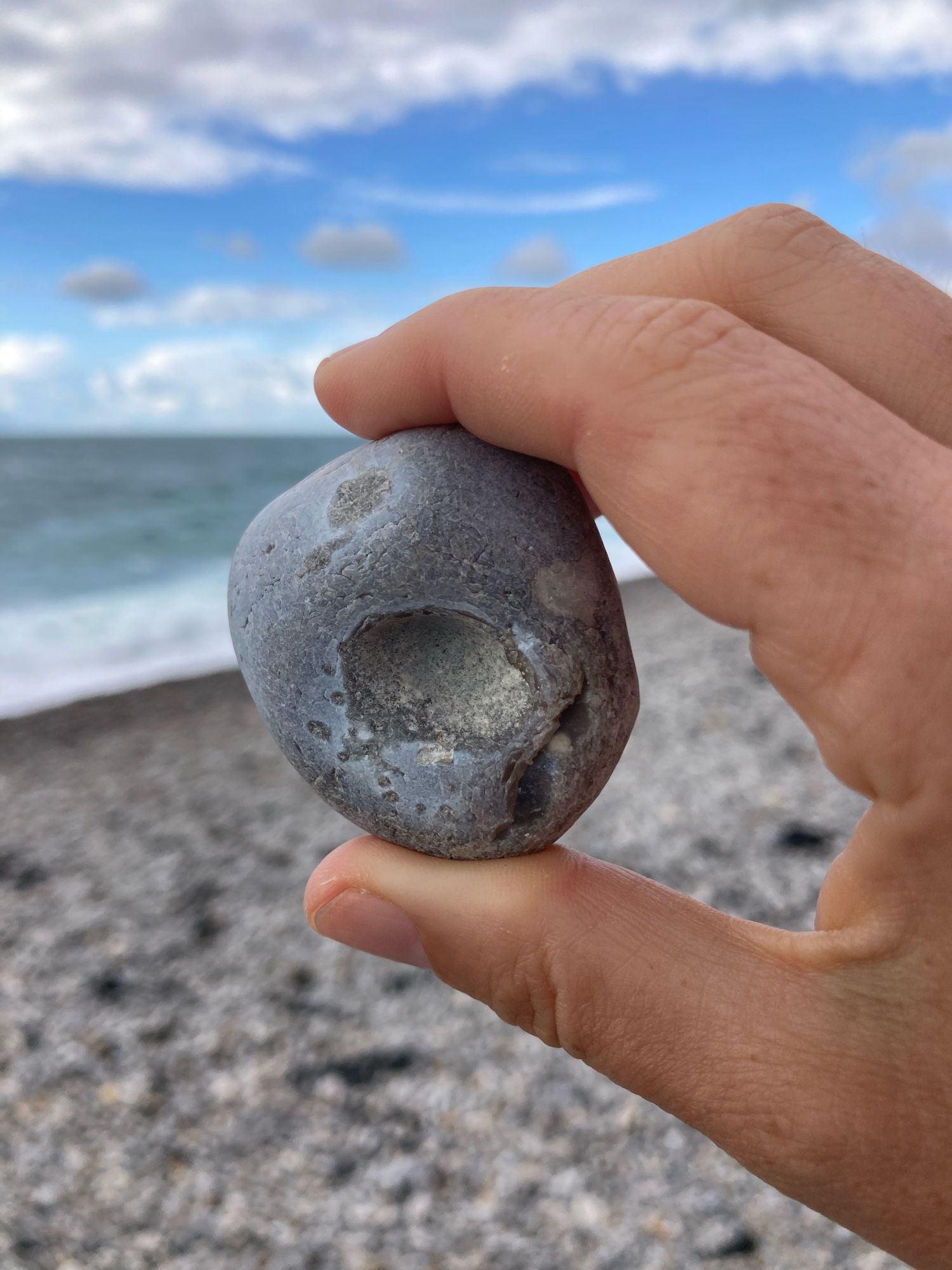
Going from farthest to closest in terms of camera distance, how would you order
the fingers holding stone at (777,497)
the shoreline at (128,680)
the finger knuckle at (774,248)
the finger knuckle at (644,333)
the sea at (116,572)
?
1. the sea at (116,572)
2. the shoreline at (128,680)
3. the finger knuckle at (774,248)
4. the finger knuckle at (644,333)
5. the fingers holding stone at (777,497)

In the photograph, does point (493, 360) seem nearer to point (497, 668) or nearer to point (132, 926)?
point (497, 668)

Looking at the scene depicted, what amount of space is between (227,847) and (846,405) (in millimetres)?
3733

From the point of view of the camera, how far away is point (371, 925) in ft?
5.18

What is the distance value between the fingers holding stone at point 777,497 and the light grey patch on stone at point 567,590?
0.23 metres

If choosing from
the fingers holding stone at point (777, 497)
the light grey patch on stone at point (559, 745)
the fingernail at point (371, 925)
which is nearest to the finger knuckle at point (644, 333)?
the fingers holding stone at point (777, 497)

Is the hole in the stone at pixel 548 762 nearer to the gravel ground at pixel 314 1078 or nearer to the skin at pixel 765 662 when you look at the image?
the skin at pixel 765 662

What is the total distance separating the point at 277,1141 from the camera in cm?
279

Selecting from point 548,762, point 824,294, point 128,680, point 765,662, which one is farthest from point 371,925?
point 128,680

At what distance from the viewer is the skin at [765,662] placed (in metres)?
1.12

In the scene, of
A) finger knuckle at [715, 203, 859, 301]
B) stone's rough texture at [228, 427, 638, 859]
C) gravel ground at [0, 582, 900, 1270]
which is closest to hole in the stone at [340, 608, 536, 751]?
stone's rough texture at [228, 427, 638, 859]

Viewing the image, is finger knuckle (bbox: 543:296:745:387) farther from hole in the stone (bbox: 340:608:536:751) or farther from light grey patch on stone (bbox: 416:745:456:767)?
light grey patch on stone (bbox: 416:745:456:767)

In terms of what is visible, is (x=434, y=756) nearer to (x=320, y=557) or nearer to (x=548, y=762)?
(x=548, y=762)

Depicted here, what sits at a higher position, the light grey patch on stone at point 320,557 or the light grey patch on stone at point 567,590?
the light grey patch on stone at point 320,557

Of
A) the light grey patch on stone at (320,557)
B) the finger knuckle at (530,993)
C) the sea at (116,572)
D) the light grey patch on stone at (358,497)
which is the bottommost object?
the sea at (116,572)
